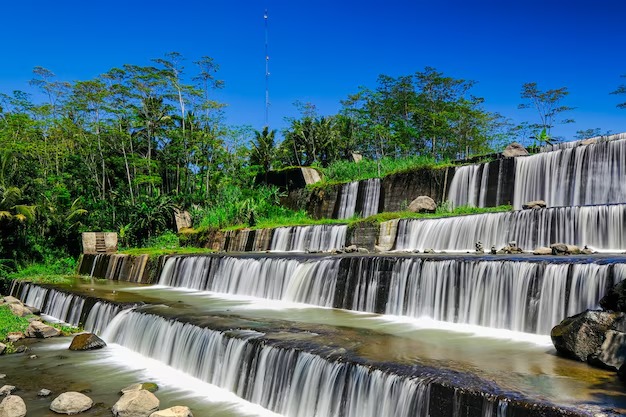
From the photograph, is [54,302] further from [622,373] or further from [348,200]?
[348,200]

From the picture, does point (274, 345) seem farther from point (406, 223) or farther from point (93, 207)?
point (93, 207)

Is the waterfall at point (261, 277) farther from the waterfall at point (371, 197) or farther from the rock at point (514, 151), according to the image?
the rock at point (514, 151)

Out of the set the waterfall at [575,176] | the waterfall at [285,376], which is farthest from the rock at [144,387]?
the waterfall at [575,176]

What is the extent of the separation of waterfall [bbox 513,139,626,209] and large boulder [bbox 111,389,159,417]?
15069 millimetres

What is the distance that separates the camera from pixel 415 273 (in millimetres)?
9969

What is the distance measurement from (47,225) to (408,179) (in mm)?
18030

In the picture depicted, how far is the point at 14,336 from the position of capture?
11.2 meters

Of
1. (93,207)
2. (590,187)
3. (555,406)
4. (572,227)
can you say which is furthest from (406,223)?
(93,207)

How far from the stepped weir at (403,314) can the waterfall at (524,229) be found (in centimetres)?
4

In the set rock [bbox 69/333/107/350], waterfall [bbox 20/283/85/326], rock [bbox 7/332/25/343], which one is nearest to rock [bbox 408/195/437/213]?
waterfall [bbox 20/283/85/326]

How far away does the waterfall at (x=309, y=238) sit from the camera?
60.1 feet

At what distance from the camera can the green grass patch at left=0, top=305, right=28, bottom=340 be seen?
11469mm

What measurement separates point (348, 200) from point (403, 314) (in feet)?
53.7

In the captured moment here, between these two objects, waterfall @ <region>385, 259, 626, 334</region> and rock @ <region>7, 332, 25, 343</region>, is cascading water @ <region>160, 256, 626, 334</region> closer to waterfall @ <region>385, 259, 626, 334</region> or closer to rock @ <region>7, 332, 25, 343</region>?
waterfall @ <region>385, 259, 626, 334</region>
